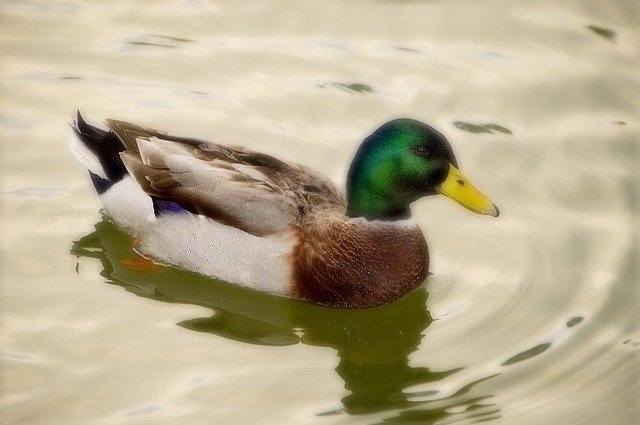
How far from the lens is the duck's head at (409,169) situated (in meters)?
6.94

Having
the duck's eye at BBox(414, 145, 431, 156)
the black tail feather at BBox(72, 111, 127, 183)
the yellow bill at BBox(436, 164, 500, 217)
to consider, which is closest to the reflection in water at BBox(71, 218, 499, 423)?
the black tail feather at BBox(72, 111, 127, 183)

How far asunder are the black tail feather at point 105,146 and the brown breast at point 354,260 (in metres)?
1.44

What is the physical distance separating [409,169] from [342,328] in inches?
41.4

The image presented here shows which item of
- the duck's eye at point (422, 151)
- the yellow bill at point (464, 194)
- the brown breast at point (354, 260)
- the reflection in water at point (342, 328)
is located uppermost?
the duck's eye at point (422, 151)

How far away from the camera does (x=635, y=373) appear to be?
6801 mm

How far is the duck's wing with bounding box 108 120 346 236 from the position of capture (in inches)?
282

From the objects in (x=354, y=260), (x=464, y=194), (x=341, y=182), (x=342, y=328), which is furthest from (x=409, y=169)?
(x=341, y=182)

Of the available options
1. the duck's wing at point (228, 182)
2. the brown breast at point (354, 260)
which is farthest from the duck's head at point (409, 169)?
the duck's wing at point (228, 182)

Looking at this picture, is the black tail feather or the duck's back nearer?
the duck's back

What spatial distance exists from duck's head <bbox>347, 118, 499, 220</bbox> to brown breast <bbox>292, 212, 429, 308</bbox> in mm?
230

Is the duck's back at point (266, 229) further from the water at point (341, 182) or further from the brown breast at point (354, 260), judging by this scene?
the water at point (341, 182)

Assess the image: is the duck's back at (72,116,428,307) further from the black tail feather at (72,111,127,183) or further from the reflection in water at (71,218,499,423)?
the black tail feather at (72,111,127,183)

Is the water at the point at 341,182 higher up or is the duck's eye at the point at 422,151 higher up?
the duck's eye at the point at 422,151

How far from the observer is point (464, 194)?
7004 mm
